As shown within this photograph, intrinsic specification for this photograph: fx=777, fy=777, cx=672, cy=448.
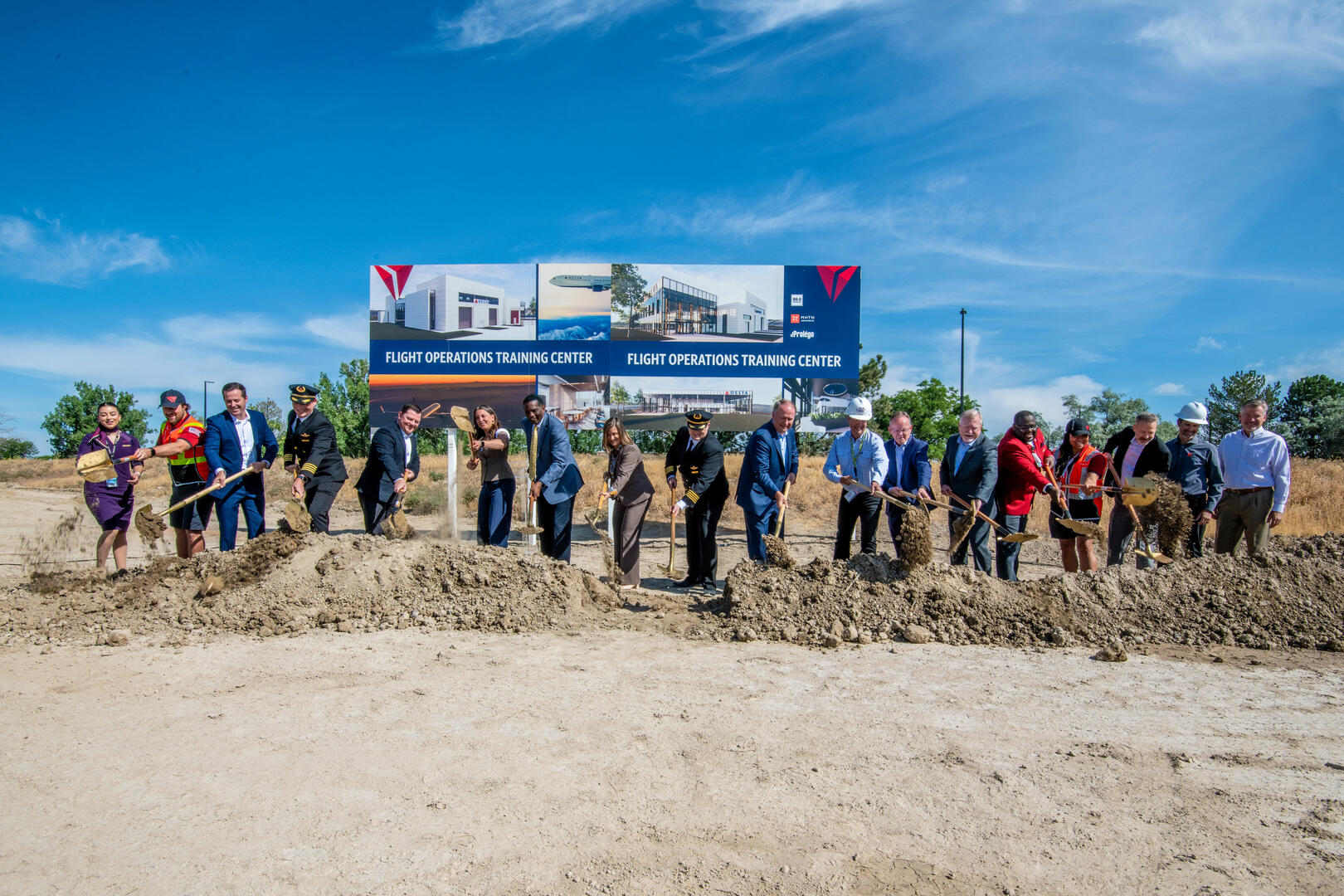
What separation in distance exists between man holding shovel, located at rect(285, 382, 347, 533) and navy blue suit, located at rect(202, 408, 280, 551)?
0.79ft

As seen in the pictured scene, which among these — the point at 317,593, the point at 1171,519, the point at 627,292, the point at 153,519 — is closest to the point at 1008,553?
the point at 1171,519

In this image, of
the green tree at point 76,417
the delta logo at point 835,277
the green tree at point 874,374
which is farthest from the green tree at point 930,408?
the green tree at point 76,417

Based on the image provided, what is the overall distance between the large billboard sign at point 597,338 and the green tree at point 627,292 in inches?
0.7

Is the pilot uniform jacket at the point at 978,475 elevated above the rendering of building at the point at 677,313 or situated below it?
below

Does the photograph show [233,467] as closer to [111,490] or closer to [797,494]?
[111,490]

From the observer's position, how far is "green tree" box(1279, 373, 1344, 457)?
2881 centimetres

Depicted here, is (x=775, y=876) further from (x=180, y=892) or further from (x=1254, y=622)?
(x=1254, y=622)

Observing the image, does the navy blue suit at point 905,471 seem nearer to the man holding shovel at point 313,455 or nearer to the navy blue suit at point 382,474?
the navy blue suit at point 382,474

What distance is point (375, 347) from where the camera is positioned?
38.1ft

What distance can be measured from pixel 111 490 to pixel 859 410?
6.80 meters

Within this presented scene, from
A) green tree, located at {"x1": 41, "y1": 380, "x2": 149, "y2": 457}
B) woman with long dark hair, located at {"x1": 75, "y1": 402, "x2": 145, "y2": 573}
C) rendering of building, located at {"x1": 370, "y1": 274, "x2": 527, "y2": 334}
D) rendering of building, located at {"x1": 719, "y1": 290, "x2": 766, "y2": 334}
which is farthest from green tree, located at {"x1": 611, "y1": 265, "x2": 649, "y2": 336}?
green tree, located at {"x1": 41, "y1": 380, "x2": 149, "y2": 457}

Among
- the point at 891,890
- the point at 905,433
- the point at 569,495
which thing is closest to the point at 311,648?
the point at 569,495

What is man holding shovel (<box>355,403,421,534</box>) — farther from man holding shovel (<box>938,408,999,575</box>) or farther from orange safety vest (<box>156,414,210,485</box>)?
man holding shovel (<box>938,408,999,575</box>)

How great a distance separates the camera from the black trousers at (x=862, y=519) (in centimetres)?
704
